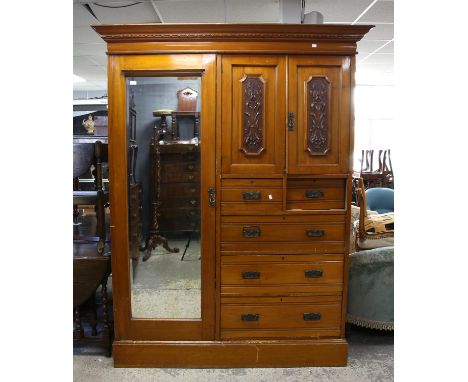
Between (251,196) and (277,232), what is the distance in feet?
0.88

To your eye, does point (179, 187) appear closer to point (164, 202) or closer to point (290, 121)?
point (164, 202)

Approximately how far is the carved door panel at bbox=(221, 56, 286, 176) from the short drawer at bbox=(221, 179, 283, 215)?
0.06 m

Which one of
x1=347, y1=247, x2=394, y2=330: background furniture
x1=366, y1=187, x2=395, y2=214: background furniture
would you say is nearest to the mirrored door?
x1=347, y1=247, x2=394, y2=330: background furniture

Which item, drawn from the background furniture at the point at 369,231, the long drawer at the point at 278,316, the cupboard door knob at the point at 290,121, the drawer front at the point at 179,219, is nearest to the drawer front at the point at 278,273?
the long drawer at the point at 278,316

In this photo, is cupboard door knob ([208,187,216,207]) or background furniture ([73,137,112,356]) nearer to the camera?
cupboard door knob ([208,187,216,207])

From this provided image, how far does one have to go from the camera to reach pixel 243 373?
225 centimetres

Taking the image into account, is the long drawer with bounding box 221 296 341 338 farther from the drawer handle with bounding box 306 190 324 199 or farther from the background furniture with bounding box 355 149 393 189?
the background furniture with bounding box 355 149 393 189

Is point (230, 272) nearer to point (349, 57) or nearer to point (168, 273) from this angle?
point (168, 273)

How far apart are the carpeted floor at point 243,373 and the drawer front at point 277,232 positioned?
810 millimetres

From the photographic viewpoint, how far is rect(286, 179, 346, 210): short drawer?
2.27 metres

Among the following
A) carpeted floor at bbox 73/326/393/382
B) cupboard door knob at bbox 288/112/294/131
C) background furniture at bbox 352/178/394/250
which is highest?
cupboard door knob at bbox 288/112/294/131

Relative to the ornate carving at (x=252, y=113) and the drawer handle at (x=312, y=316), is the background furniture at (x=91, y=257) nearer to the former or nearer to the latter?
the ornate carving at (x=252, y=113)

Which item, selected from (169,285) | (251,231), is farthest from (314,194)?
(169,285)
